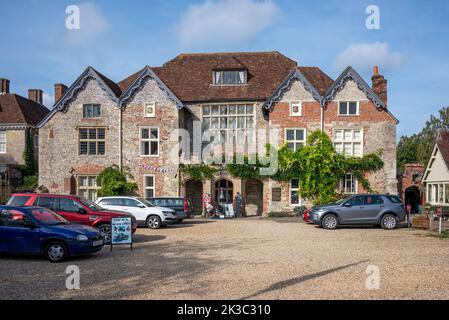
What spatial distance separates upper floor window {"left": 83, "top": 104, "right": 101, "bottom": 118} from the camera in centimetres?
3003

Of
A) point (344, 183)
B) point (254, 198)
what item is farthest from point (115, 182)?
point (344, 183)

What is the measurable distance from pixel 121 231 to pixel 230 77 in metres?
19.6

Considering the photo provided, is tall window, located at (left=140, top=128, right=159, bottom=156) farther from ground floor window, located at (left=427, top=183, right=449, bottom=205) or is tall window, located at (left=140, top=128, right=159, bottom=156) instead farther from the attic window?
ground floor window, located at (left=427, top=183, right=449, bottom=205)

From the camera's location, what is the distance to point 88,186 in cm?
2984

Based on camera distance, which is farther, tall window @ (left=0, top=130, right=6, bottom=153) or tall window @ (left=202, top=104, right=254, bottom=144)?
tall window @ (left=0, top=130, right=6, bottom=153)

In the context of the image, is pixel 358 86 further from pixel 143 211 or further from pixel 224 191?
pixel 143 211

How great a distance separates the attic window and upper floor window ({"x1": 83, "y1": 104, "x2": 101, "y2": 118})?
8.39 meters

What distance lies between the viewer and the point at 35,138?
Answer: 38.9m

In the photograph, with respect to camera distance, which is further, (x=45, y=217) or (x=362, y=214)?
(x=362, y=214)

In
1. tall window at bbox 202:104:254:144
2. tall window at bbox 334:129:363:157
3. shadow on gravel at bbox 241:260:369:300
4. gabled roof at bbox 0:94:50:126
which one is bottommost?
shadow on gravel at bbox 241:260:369:300

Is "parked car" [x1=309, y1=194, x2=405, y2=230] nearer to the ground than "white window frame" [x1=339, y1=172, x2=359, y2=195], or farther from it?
nearer to the ground

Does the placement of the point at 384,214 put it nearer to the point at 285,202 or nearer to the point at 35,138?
the point at 285,202

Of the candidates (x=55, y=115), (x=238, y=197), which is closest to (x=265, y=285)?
(x=238, y=197)

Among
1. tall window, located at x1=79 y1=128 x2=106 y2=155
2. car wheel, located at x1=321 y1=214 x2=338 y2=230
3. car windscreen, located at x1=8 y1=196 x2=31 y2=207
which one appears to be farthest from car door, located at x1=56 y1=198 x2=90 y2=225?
tall window, located at x1=79 y1=128 x2=106 y2=155
